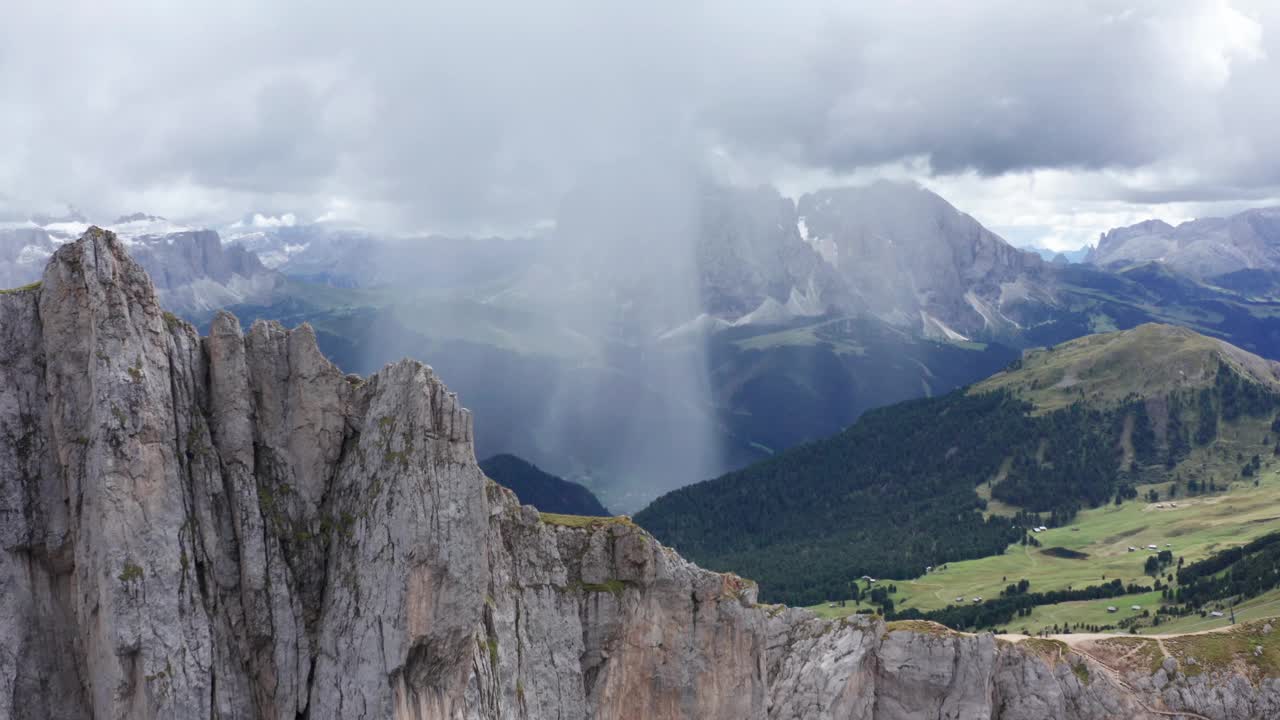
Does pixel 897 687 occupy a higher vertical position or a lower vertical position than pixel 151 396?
lower

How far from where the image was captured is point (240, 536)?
48188mm

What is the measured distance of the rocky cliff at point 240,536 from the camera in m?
43.8

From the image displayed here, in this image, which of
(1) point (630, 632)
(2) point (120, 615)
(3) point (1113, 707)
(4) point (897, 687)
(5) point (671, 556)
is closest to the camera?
(2) point (120, 615)

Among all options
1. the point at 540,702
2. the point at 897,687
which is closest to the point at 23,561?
the point at 540,702

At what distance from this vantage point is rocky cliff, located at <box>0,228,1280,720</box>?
43750mm

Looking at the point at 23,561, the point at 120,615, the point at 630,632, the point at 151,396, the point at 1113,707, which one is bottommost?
the point at 1113,707

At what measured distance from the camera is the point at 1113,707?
98.0 m

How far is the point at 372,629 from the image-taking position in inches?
1924

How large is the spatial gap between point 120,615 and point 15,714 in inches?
284

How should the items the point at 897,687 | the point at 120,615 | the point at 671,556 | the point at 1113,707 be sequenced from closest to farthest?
the point at 120,615, the point at 671,556, the point at 897,687, the point at 1113,707

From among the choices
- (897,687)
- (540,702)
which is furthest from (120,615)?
(897,687)

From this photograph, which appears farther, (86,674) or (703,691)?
(703,691)

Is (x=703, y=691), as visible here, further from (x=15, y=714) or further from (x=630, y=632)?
(x=15, y=714)

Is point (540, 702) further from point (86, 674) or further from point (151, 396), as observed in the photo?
point (151, 396)
